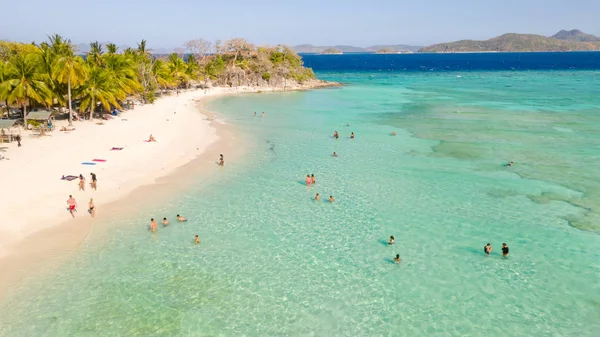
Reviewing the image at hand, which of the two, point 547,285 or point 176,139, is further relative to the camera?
point 176,139

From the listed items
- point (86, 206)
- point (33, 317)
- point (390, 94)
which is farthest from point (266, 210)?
point (390, 94)

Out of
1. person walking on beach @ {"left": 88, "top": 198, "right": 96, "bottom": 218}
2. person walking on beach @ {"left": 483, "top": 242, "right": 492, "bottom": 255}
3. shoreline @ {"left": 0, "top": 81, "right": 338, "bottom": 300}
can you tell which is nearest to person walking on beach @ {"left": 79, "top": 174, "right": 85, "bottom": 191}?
shoreline @ {"left": 0, "top": 81, "right": 338, "bottom": 300}

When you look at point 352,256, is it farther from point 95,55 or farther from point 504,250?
point 95,55

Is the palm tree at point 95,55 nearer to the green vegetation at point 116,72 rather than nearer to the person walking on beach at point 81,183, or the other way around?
the green vegetation at point 116,72

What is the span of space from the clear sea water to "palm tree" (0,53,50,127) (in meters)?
22.5

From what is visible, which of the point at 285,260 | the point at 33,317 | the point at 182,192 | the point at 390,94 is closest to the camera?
the point at 33,317

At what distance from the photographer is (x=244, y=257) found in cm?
1908

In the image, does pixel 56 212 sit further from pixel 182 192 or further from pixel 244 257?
pixel 244 257

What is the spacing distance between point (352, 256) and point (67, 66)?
1426 inches

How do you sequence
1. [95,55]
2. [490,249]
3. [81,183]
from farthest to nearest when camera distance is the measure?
1. [95,55]
2. [81,183]
3. [490,249]

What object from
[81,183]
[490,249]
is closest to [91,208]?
[81,183]

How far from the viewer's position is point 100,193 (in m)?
25.1

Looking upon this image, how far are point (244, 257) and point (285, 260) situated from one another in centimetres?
195

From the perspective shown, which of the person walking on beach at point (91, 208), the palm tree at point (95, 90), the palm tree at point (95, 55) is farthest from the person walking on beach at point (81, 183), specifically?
the palm tree at point (95, 55)
